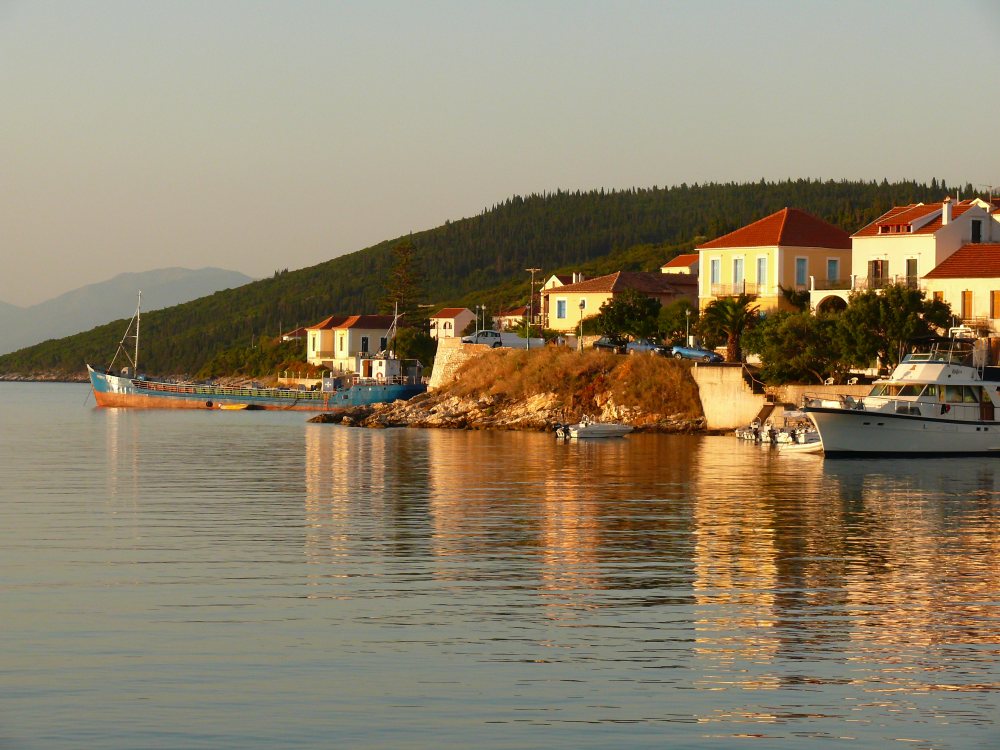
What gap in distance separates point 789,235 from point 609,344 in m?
13.6

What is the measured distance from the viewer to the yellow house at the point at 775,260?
83.7m

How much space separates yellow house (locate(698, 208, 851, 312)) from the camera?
3295 inches

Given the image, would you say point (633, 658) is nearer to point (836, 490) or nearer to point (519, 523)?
point (519, 523)

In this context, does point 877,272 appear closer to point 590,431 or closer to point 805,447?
point 590,431

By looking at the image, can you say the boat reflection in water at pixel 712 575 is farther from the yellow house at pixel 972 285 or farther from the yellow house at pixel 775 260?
the yellow house at pixel 775 260

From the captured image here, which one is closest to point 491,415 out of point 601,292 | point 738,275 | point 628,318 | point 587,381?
point 587,381

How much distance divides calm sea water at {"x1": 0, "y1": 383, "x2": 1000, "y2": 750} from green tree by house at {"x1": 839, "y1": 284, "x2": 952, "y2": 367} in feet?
84.9

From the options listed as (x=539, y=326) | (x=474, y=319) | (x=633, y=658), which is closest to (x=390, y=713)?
(x=633, y=658)

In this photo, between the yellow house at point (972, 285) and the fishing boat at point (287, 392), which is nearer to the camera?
the yellow house at point (972, 285)

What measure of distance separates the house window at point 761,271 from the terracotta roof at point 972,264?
11.9m

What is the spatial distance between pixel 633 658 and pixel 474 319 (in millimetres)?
131079

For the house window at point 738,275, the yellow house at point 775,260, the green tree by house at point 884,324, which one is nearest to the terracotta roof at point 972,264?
the green tree by house at point 884,324

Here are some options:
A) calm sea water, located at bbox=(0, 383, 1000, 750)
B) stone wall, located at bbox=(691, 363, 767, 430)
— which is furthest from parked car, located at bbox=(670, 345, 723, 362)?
calm sea water, located at bbox=(0, 383, 1000, 750)

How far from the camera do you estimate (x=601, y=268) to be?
576ft
